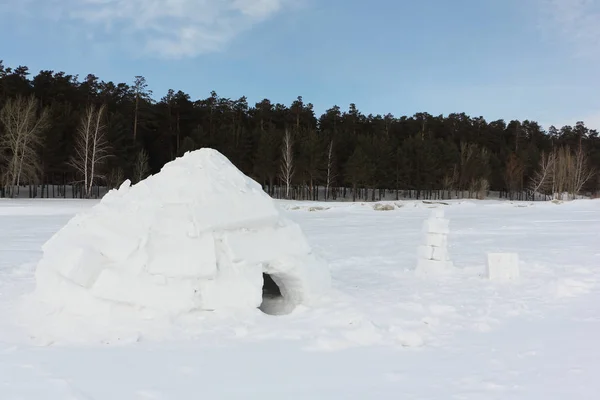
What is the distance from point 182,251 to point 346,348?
7.45 feet

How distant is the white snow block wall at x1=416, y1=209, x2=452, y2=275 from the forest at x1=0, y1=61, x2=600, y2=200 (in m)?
29.6

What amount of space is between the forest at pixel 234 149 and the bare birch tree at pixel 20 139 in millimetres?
98

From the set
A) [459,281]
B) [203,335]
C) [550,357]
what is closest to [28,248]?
[203,335]

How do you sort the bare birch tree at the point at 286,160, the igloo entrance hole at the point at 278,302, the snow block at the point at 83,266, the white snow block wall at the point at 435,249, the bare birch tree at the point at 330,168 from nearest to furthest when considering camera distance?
the snow block at the point at 83,266
the igloo entrance hole at the point at 278,302
the white snow block wall at the point at 435,249
the bare birch tree at the point at 286,160
the bare birch tree at the point at 330,168

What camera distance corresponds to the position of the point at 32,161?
31.8 m

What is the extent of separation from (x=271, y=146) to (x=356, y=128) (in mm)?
24044

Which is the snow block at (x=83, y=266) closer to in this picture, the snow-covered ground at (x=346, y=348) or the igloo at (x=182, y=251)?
the igloo at (x=182, y=251)

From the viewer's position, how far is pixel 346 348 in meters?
5.02

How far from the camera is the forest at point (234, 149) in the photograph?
3672cm

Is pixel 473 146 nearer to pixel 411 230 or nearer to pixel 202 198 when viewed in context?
pixel 411 230

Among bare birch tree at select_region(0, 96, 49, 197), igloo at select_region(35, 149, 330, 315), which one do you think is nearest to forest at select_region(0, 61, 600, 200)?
bare birch tree at select_region(0, 96, 49, 197)

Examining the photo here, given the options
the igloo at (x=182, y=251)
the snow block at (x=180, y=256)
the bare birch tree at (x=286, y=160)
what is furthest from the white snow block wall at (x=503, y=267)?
the bare birch tree at (x=286, y=160)

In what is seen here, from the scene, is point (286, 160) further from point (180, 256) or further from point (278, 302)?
point (180, 256)

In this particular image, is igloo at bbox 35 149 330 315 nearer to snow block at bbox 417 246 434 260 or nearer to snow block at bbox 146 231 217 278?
snow block at bbox 146 231 217 278
